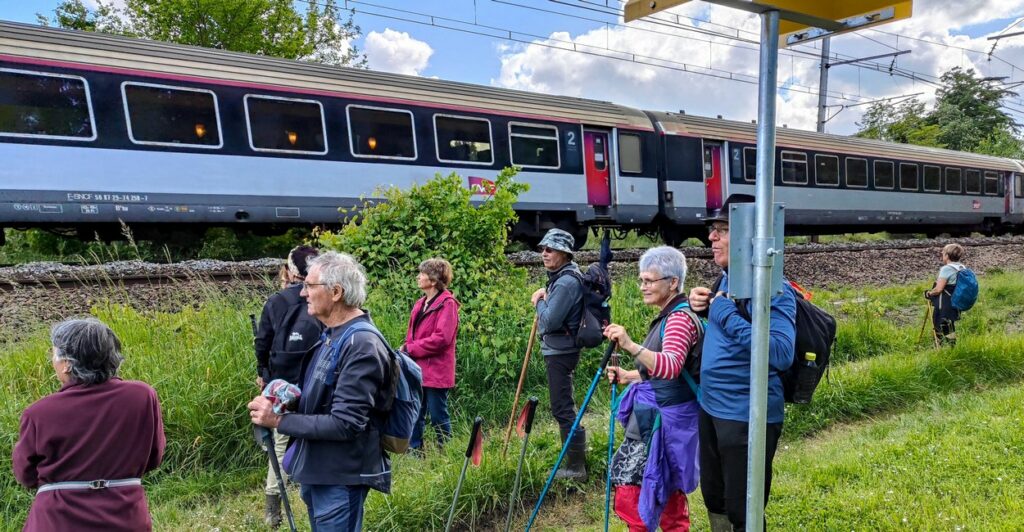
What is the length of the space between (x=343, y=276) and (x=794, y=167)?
56.1 ft

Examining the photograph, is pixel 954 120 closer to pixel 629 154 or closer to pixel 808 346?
pixel 629 154

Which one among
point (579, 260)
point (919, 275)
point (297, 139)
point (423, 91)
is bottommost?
point (919, 275)

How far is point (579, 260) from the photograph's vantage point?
11586mm

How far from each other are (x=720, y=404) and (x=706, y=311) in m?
0.47

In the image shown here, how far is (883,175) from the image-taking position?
66.7 ft

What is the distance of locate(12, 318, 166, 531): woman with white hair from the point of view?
2.49 m

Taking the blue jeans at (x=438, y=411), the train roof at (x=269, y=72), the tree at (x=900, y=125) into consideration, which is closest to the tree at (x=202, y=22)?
the train roof at (x=269, y=72)

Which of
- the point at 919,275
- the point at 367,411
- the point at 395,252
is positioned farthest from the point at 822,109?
the point at 367,411

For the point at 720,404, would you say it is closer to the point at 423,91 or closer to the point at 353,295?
the point at 353,295

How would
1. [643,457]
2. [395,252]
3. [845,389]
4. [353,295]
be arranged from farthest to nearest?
[395,252], [845,389], [643,457], [353,295]

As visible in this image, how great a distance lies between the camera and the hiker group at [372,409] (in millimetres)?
2533

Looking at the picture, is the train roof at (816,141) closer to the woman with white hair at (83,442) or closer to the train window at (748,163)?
the train window at (748,163)

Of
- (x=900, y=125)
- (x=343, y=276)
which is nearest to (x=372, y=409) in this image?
(x=343, y=276)

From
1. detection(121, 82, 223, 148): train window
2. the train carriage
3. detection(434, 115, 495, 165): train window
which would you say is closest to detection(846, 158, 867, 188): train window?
the train carriage
